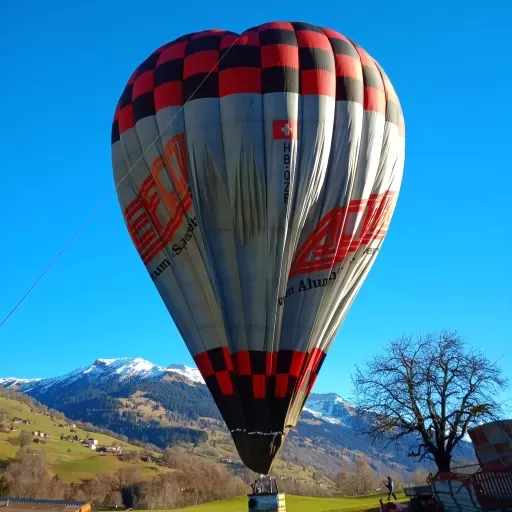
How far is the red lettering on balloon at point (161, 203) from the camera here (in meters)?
18.5

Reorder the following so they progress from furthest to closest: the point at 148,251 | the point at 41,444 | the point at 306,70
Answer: the point at 41,444 < the point at 148,251 < the point at 306,70

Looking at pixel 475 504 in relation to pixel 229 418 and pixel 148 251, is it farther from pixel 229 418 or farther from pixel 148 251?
pixel 148 251

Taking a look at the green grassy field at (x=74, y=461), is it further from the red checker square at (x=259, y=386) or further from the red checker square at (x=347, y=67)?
the red checker square at (x=347, y=67)

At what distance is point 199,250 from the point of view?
728 inches

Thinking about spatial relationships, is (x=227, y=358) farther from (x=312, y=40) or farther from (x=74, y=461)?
(x=74, y=461)

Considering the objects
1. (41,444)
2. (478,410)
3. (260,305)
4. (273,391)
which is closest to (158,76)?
(260,305)

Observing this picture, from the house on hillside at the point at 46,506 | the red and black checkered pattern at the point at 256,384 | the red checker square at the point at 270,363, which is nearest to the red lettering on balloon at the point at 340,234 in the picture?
the red checker square at the point at 270,363

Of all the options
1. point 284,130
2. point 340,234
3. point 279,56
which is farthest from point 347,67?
point 340,234

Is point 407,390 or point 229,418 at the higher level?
point 407,390

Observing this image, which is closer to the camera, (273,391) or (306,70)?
(273,391)

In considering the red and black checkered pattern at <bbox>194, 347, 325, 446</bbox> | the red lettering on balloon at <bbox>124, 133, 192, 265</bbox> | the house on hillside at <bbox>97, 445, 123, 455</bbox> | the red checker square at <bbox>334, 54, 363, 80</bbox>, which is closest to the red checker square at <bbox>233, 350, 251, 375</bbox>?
the red and black checkered pattern at <bbox>194, 347, 325, 446</bbox>

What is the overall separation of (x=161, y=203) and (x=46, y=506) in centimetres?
954

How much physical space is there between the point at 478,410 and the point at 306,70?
1668cm

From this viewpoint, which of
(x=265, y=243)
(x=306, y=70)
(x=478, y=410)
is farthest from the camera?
(x=478, y=410)
